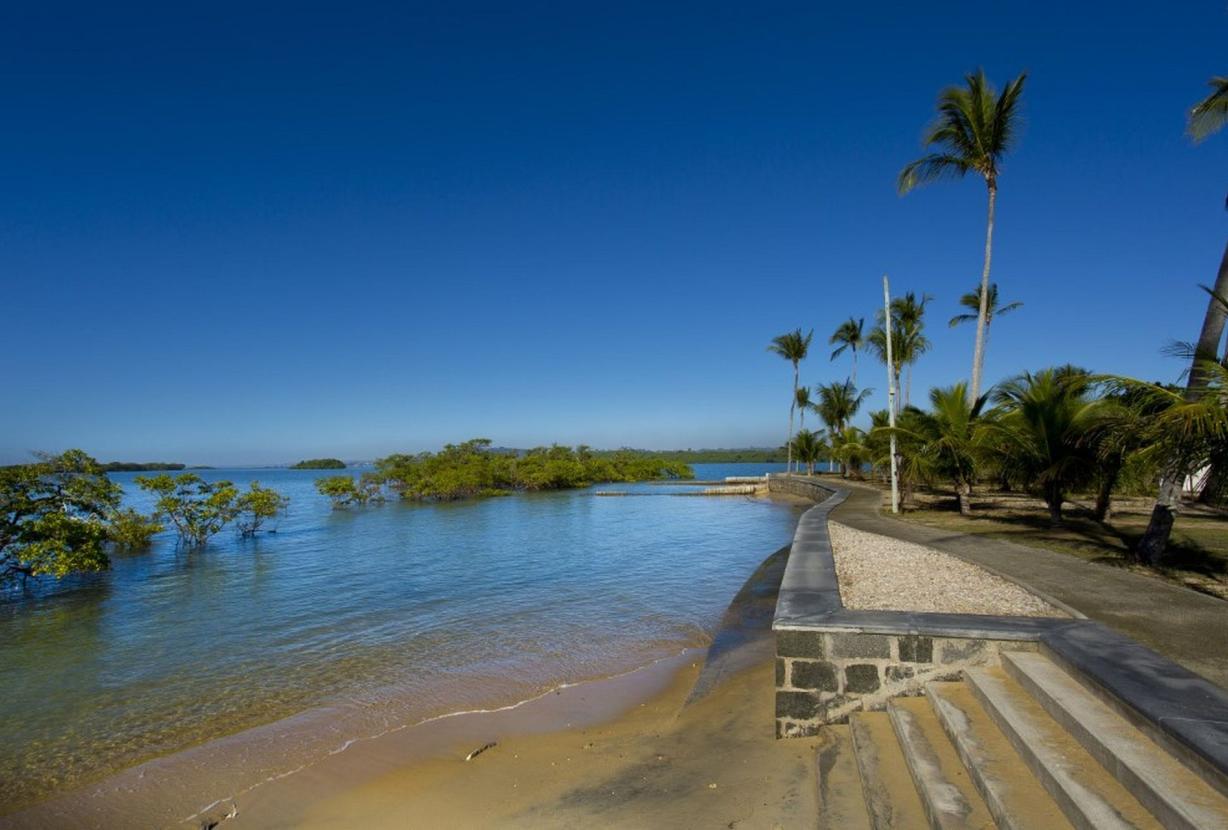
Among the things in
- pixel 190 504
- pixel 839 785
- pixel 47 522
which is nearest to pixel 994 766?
pixel 839 785

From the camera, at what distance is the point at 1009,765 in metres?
2.84

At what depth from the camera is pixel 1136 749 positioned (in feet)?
8.28

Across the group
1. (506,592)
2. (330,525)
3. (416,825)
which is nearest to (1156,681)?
(416,825)

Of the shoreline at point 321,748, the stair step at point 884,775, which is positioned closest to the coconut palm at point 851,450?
the shoreline at point 321,748

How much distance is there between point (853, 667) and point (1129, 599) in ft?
11.2

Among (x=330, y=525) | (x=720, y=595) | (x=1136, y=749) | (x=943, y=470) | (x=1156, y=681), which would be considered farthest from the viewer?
(x=330, y=525)

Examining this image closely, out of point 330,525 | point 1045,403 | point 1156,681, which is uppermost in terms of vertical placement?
point 1045,403

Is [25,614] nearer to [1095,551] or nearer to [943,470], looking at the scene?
[1095,551]

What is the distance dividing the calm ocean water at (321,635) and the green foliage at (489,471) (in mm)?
22929

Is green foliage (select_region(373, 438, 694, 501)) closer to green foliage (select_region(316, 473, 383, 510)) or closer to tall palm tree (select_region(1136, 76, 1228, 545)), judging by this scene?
green foliage (select_region(316, 473, 383, 510))

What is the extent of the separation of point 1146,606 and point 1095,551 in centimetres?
393

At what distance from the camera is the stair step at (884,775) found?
9.36ft

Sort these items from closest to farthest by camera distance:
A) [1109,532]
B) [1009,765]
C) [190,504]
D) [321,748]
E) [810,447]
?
[1009,765]
[321,748]
[1109,532]
[190,504]
[810,447]

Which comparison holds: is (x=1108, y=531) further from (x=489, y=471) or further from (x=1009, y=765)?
(x=489, y=471)
